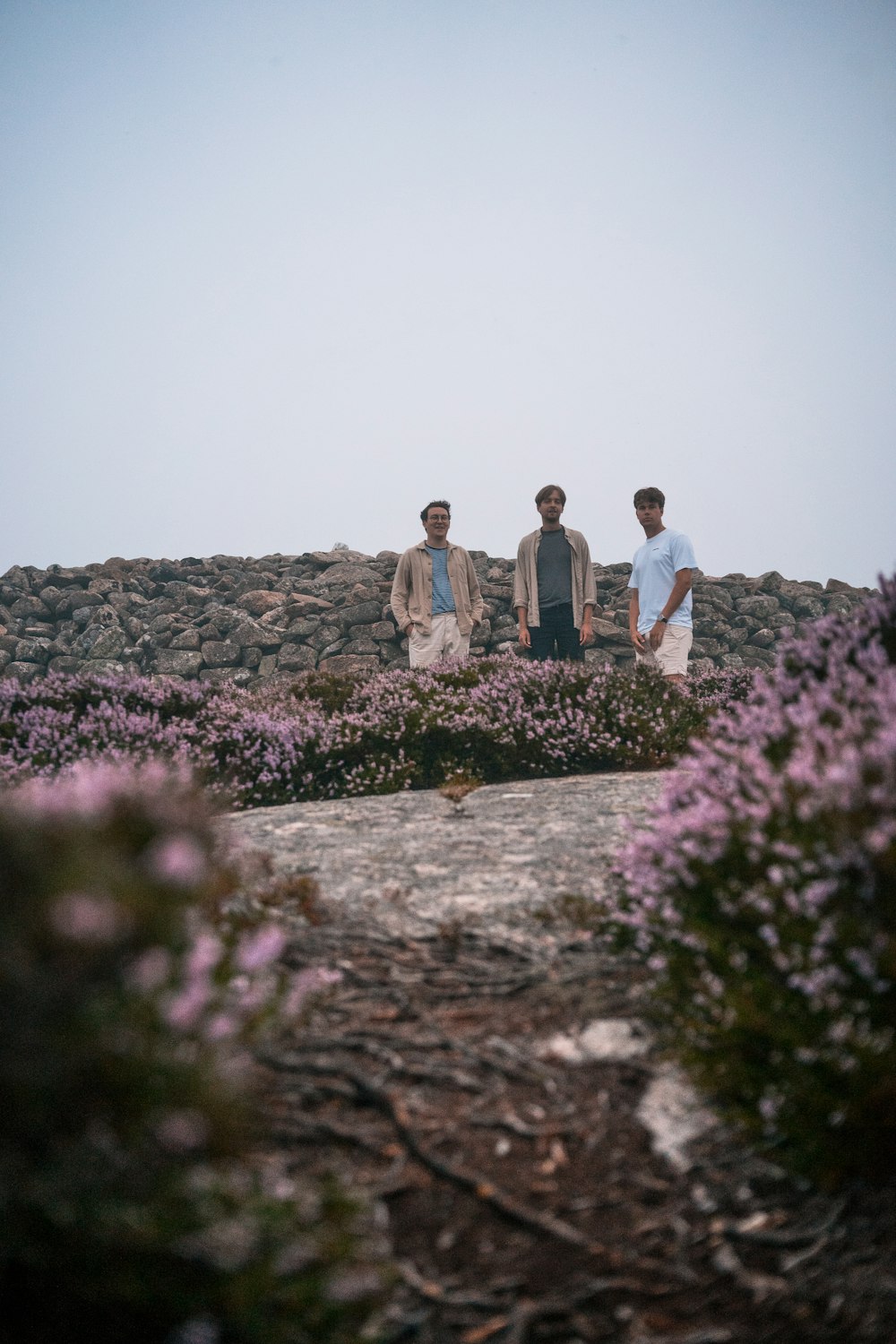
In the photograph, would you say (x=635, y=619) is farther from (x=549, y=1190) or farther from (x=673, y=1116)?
(x=549, y=1190)

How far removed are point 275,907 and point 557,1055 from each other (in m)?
1.64

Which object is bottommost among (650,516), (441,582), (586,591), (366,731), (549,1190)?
(549,1190)

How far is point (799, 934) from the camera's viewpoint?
2338 millimetres

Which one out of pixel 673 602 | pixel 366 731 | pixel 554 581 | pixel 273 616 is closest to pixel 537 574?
pixel 554 581

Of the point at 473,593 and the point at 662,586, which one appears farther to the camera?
the point at 473,593

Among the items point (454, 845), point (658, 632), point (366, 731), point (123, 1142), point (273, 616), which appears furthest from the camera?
point (273, 616)

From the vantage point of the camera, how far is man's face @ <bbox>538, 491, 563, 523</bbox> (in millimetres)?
11031

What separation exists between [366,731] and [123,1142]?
7.12 metres

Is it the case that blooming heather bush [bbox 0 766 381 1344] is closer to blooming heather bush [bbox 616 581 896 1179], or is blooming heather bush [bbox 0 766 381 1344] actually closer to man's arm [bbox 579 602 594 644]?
blooming heather bush [bbox 616 581 896 1179]

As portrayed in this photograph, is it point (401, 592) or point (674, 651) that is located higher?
point (401, 592)

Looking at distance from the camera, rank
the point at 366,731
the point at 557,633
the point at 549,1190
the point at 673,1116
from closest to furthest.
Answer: the point at 549,1190 < the point at 673,1116 < the point at 366,731 < the point at 557,633

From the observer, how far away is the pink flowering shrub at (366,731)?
799 cm

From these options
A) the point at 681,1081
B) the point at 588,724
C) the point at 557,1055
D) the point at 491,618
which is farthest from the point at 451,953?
the point at 491,618

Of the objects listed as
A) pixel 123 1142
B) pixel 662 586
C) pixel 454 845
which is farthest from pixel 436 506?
pixel 123 1142
